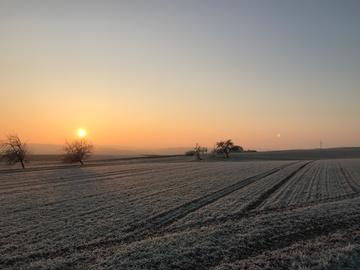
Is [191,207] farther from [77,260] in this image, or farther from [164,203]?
[77,260]

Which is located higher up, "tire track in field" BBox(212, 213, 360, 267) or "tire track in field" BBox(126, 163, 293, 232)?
"tire track in field" BBox(126, 163, 293, 232)

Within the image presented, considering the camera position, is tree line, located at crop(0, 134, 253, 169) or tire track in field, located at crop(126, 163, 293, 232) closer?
tire track in field, located at crop(126, 163, 293, 232)

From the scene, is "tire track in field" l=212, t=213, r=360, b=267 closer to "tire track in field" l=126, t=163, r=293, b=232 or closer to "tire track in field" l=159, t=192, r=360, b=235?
"tire track in field" l=159, t=192, r=360, b=235

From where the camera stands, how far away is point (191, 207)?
22.9 metres

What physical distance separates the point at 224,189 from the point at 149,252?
19.2 m

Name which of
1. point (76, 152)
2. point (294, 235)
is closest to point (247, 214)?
point (294, 235)

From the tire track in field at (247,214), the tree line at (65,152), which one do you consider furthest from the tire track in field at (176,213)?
the tree line at (65,152)

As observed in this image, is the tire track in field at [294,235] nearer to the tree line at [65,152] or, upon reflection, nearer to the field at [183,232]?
the field at [183,232]

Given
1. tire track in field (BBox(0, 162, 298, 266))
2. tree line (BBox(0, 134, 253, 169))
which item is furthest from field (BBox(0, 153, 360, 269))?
tree line (BBox(0, 134, 253, 169))

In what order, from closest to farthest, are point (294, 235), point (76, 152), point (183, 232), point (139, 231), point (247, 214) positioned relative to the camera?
point (294, 235)
point (183, 232)
point (139, 231)
point (247, 214)
point (76, 152)

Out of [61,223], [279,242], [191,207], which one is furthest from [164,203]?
[279,242]

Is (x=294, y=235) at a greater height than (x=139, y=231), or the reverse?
(x=139, y=231)

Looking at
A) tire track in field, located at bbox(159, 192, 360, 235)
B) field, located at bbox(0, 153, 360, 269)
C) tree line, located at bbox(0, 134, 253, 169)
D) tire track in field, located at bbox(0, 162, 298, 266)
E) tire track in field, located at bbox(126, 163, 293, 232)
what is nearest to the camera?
field, located at bbox(0, 153, 360, 269)

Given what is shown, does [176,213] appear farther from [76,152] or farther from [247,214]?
[76,152]
